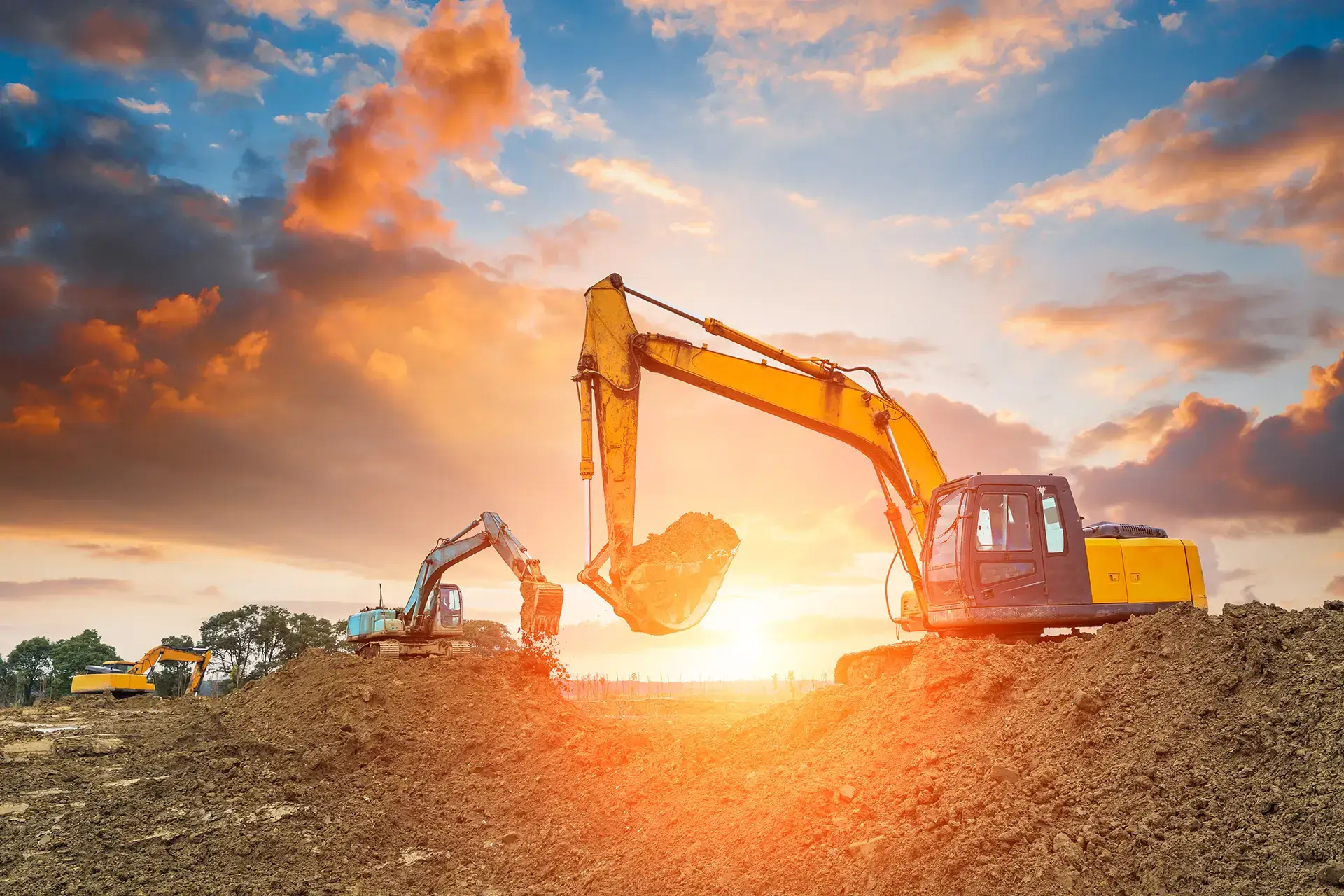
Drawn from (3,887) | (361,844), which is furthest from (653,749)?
(3,887)

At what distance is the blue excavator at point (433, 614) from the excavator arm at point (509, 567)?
0.02 metres

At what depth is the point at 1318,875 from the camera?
4.74 m

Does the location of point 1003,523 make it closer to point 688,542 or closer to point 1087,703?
point 1087,703

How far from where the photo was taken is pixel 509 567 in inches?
695

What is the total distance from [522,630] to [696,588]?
19.2ft

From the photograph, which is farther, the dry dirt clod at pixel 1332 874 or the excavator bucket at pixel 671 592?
the excavator bucket at pixel 671 592

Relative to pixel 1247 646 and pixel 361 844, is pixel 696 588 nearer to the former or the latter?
pixel 361 844

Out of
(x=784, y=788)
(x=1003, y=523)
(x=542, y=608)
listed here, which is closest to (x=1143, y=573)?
(x=1003, y=523)

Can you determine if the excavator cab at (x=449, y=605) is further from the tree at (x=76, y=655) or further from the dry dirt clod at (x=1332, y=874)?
the tree at (x=76, y=655)

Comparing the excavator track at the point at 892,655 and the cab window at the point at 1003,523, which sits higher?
the cab window at the point at 1003,523

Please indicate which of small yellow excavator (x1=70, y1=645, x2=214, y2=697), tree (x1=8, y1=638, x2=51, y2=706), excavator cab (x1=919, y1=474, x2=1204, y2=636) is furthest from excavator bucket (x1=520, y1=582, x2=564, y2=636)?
tree (x1=8, y1=638, x2=51, y2=706)

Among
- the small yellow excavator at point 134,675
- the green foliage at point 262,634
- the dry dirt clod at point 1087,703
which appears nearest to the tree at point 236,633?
the green foliage at point 262,634

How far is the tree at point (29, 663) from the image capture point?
57250 millimetres

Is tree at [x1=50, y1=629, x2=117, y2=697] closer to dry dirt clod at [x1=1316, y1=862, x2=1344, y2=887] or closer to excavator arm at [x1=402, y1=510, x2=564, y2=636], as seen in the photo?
excavator arm at [x1=402, y1=510, x2=564, y2=636]
